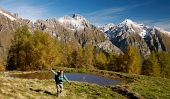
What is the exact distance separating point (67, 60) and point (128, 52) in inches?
1290

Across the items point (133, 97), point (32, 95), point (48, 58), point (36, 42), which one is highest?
point (36, 42)

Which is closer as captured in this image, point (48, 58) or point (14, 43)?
point (48, 58)

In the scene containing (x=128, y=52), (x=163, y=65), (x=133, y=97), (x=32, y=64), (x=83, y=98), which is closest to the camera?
(x=83, y=98)

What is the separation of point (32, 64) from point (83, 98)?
132ft

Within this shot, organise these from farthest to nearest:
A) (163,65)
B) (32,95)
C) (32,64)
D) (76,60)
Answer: (76,60)
(163,65)
(32,64)
(32,95)

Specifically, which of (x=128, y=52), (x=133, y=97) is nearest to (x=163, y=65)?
(x=128, y=52)

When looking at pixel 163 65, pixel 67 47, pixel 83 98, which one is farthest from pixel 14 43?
pixel 163 65

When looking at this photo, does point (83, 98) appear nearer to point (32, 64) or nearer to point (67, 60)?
point (32, 64)

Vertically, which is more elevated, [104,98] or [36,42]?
[36,42]

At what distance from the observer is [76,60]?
8712 centimetres

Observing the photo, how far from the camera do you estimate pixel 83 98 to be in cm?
2034

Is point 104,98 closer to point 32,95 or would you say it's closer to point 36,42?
point 32,95

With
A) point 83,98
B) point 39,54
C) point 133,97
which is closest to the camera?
point 83,98

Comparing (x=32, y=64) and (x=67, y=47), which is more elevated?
(x=67, y=47)
